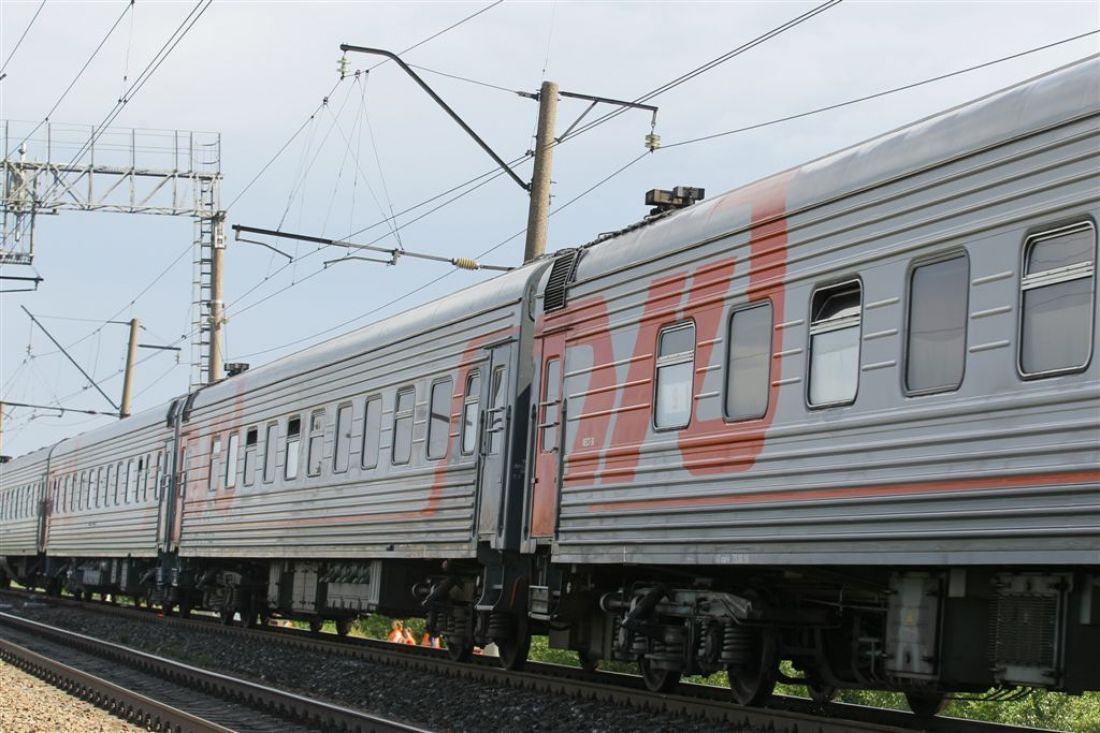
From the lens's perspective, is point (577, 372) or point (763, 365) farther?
point (577, 372)

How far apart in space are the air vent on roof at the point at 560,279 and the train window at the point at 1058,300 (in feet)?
18.9

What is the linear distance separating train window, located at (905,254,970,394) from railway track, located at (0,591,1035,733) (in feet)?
7.50

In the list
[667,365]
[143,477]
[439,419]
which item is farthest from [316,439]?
[143,477]

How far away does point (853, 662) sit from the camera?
9.84m

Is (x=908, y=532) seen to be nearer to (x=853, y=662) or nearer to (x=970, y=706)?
(x=853, y=662)

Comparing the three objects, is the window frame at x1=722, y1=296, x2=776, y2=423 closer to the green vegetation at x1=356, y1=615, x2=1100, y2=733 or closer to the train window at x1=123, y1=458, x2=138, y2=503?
the green vegetation at x1=356, y1=615, x2=1100, y2=733

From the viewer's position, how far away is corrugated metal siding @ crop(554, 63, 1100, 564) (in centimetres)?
746

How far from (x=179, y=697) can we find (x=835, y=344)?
25.0 ft

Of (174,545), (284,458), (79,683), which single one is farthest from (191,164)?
(79,683)

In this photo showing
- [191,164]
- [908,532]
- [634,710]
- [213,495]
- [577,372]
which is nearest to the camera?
[908,532]

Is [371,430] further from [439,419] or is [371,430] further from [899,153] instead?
[899,153]

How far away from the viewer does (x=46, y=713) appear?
12.9 m

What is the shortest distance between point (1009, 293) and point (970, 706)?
1267 centimetres

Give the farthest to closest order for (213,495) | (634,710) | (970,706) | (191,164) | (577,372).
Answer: (191,164), (213,495), (970,706), (577,372), (634,710)
